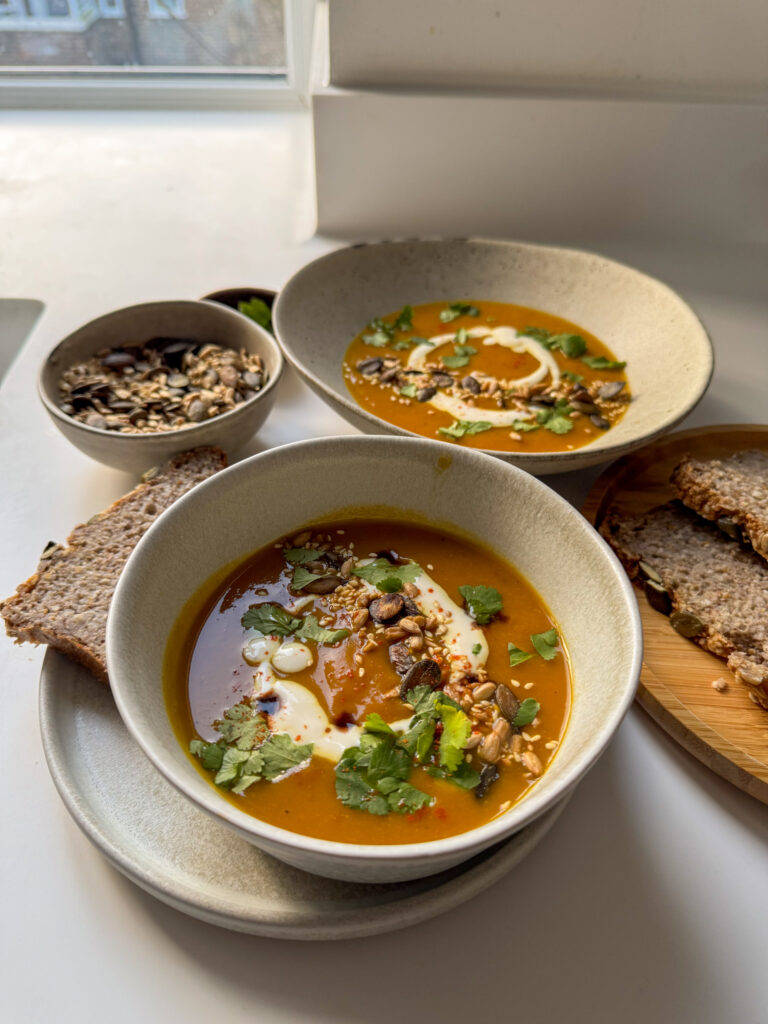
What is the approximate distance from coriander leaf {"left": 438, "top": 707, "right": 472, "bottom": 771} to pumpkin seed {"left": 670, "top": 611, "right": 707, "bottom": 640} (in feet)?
1.64

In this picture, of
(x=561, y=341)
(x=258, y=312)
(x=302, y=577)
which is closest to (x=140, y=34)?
(x=258, y=312)

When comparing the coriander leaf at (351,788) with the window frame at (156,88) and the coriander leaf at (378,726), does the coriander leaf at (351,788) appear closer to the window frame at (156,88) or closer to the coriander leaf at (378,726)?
the coriander leaf at (378,726)

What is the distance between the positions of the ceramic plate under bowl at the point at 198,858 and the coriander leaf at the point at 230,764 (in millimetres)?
60

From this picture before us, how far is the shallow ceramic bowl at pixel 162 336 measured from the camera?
166 cm

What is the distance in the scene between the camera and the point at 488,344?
7.11 ft

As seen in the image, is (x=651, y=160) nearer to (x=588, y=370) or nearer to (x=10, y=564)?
(x=588, y=370)

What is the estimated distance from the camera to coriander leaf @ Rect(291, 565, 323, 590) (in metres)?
1.43

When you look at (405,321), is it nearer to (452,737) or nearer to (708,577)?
(708,577)

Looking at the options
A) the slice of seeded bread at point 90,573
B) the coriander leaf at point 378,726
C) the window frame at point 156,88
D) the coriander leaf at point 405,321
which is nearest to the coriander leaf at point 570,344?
the coriander leaf at point 405,321

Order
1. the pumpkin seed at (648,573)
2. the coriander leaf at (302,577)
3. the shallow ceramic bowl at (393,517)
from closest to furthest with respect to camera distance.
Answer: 1. the shallow ceramic bowl at (393,517)
2. the coriander leaf at (302,577)
3. the pumpkin seed at (648,573)

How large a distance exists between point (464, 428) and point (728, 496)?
22.9 inches

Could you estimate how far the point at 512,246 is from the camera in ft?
7.54

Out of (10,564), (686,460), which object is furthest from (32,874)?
(686,460)

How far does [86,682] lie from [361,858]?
2.12ft
